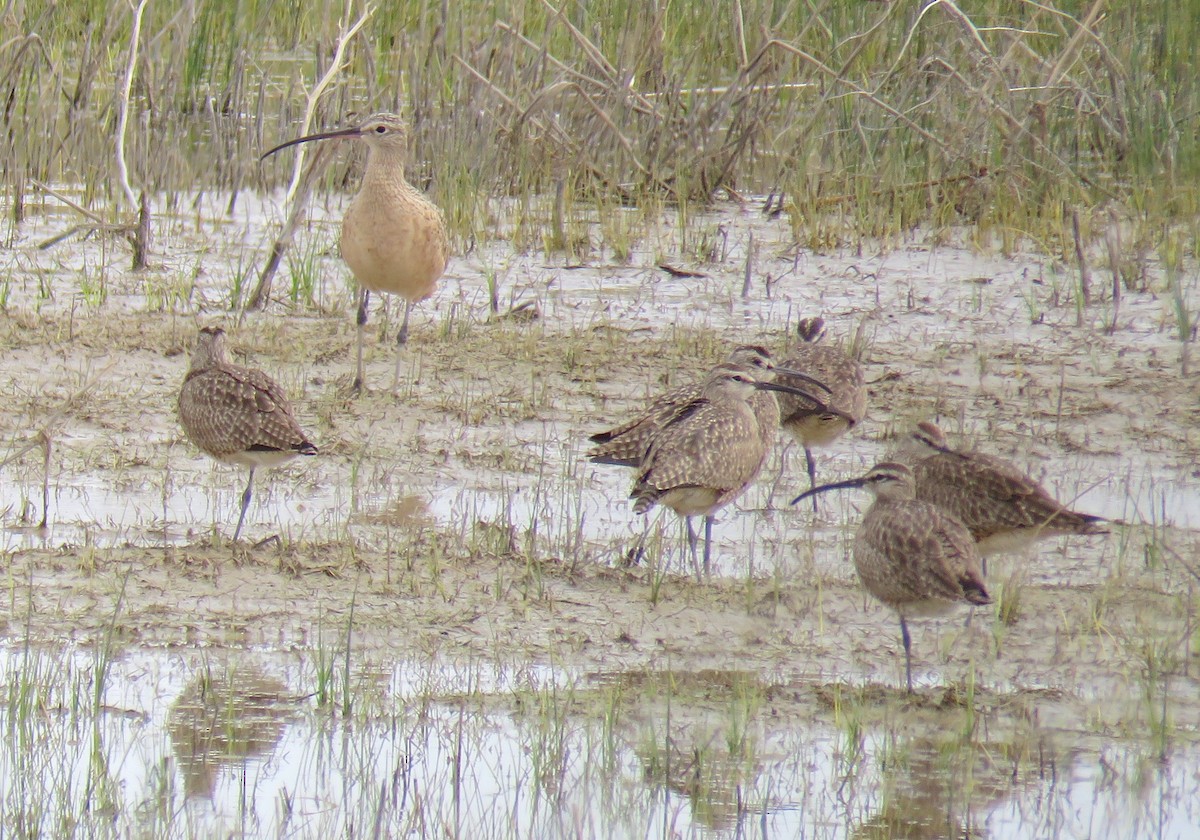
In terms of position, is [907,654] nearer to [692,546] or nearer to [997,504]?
[997,504]

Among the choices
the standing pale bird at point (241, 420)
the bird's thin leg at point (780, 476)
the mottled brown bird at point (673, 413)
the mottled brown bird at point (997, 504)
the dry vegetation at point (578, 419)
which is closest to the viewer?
the dry vegetation at point (578, 419)

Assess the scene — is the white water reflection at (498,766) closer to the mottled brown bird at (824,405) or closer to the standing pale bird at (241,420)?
the standing pale bird at (241,420)

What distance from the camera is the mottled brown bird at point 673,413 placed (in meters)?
6.62

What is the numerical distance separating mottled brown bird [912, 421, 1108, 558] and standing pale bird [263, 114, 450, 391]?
2.97 metres

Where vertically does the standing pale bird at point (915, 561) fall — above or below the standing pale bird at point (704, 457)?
below

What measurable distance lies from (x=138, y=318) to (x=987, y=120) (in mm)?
5107

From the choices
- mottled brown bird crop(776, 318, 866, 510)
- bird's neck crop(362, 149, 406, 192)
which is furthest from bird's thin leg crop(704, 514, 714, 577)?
bird's neck crop(362, 149, 406, 192)

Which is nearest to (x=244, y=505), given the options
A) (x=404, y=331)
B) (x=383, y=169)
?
(x=404, y=331)

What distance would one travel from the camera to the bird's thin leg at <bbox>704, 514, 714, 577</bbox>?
628cm

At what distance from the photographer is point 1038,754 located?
4.72 m

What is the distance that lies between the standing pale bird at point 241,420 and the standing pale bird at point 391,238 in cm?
165

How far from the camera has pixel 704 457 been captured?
20.5 feet

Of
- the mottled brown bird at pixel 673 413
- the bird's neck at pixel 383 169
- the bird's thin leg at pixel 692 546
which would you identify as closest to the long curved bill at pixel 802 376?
the mottled brown bird at pixel 673 413

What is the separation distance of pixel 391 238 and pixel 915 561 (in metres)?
3.84
